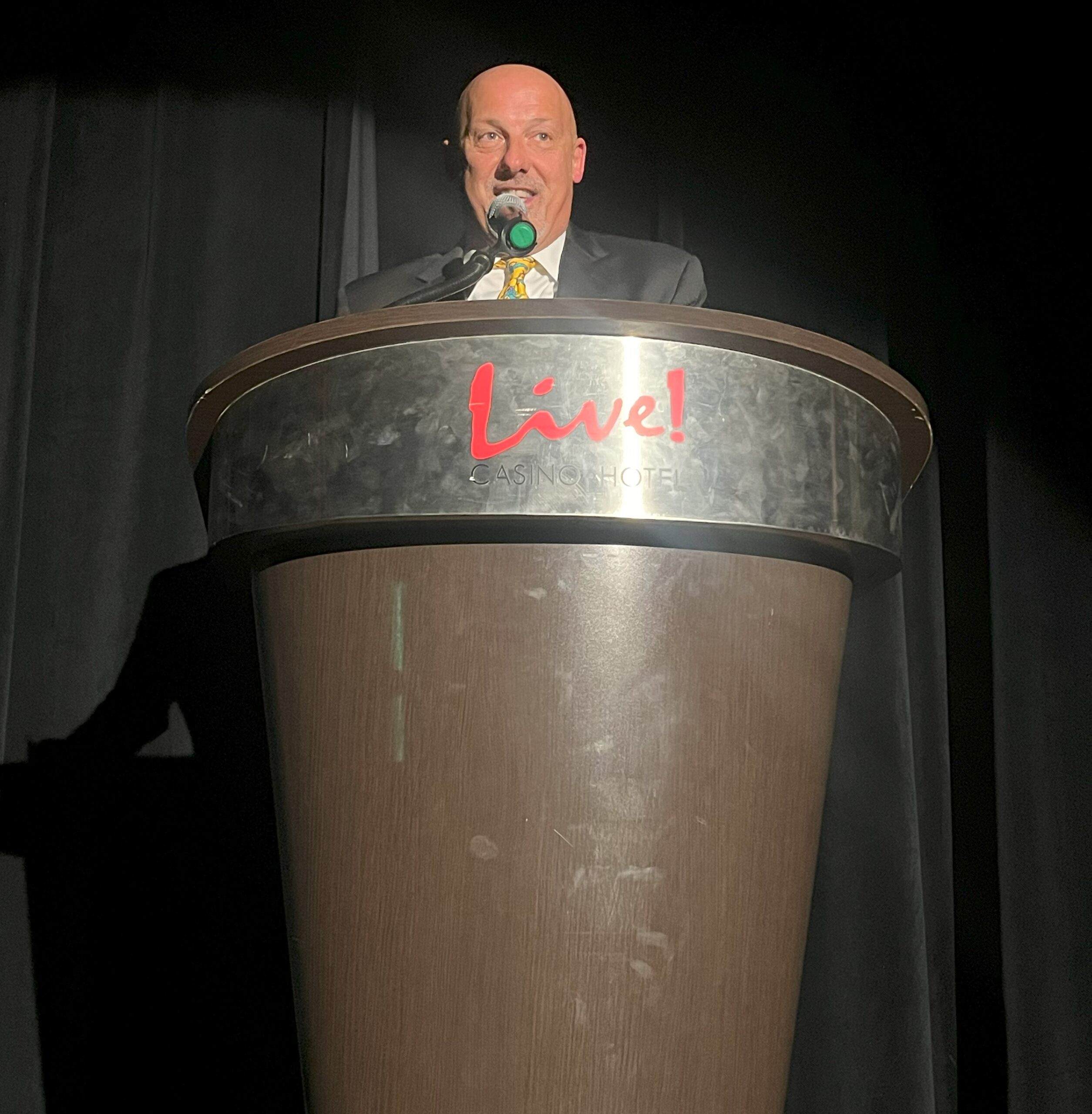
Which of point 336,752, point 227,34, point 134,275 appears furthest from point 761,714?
point 227,34

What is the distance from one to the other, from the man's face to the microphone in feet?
1.03

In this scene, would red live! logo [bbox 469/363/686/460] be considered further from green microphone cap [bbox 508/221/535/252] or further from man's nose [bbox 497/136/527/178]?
man's nose [bbox 497/136/527/178]

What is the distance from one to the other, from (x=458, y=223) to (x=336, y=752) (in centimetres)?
91

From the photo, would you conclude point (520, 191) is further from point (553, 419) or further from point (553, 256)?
point (553, 419)

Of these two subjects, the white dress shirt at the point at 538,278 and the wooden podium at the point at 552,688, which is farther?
the white dress shirt at the point at 538,278

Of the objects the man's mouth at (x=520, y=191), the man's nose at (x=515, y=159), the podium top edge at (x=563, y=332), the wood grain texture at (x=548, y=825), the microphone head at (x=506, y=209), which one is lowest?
the wood grain texture at (x=548, y=825)

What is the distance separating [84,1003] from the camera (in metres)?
1.08

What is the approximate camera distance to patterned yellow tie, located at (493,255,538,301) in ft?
2.37

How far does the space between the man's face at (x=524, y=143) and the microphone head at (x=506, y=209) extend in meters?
0.31

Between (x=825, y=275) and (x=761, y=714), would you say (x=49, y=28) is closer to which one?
(x=825, y=275)

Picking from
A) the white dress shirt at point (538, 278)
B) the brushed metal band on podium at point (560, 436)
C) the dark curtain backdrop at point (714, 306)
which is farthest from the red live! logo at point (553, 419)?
the dark curtain backdrop at point (714, 306)

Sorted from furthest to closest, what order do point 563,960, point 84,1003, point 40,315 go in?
1. point 40,315
2. point 84,1003
3. point 563,960

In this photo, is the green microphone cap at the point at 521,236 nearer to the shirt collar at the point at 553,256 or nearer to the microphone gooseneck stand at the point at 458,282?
the microphone gooseneck stand at the point at 458,282

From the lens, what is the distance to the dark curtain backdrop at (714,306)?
109 cm
